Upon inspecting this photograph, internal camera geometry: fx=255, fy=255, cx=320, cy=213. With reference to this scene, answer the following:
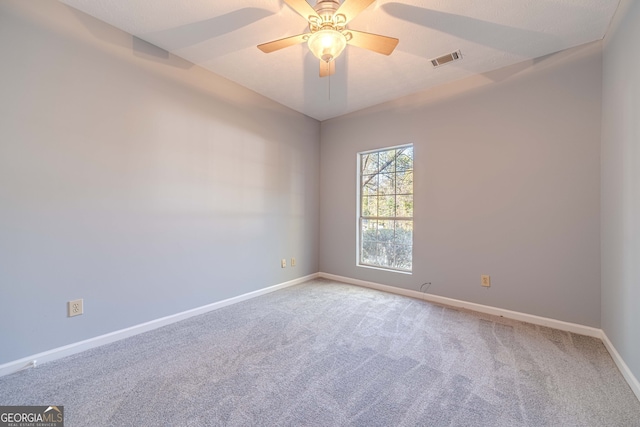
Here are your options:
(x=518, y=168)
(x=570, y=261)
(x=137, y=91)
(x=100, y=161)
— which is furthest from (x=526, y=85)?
(x=100, y=161)

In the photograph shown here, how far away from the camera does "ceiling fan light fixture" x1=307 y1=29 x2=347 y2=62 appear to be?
1647 mm

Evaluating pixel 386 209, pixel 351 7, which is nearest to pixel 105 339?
pixel 351 7

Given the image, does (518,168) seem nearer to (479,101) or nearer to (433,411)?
(479,101)

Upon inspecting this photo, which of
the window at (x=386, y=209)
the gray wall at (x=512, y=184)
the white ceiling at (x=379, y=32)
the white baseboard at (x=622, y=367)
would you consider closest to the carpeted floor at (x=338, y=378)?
the white baseboard at (x=622, y=367)

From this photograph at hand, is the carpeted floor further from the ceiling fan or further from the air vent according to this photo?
the air vent

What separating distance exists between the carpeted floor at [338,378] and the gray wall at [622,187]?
326 mm

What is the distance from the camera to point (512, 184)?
8.68ft

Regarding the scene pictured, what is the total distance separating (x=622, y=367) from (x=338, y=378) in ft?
6.32

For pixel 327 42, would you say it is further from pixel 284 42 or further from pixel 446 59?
pixel 446 59

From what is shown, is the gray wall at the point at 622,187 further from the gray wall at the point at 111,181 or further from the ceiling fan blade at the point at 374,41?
the gray wall at the point at 111,181

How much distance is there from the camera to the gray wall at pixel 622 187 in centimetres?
162

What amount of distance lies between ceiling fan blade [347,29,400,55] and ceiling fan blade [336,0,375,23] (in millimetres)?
103

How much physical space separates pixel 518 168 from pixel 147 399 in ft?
11.8

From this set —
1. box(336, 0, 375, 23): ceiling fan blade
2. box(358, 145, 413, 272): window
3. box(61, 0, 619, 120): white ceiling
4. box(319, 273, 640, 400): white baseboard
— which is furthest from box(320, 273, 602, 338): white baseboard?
box(336, 0, 375, 23): ceiling fan blade
